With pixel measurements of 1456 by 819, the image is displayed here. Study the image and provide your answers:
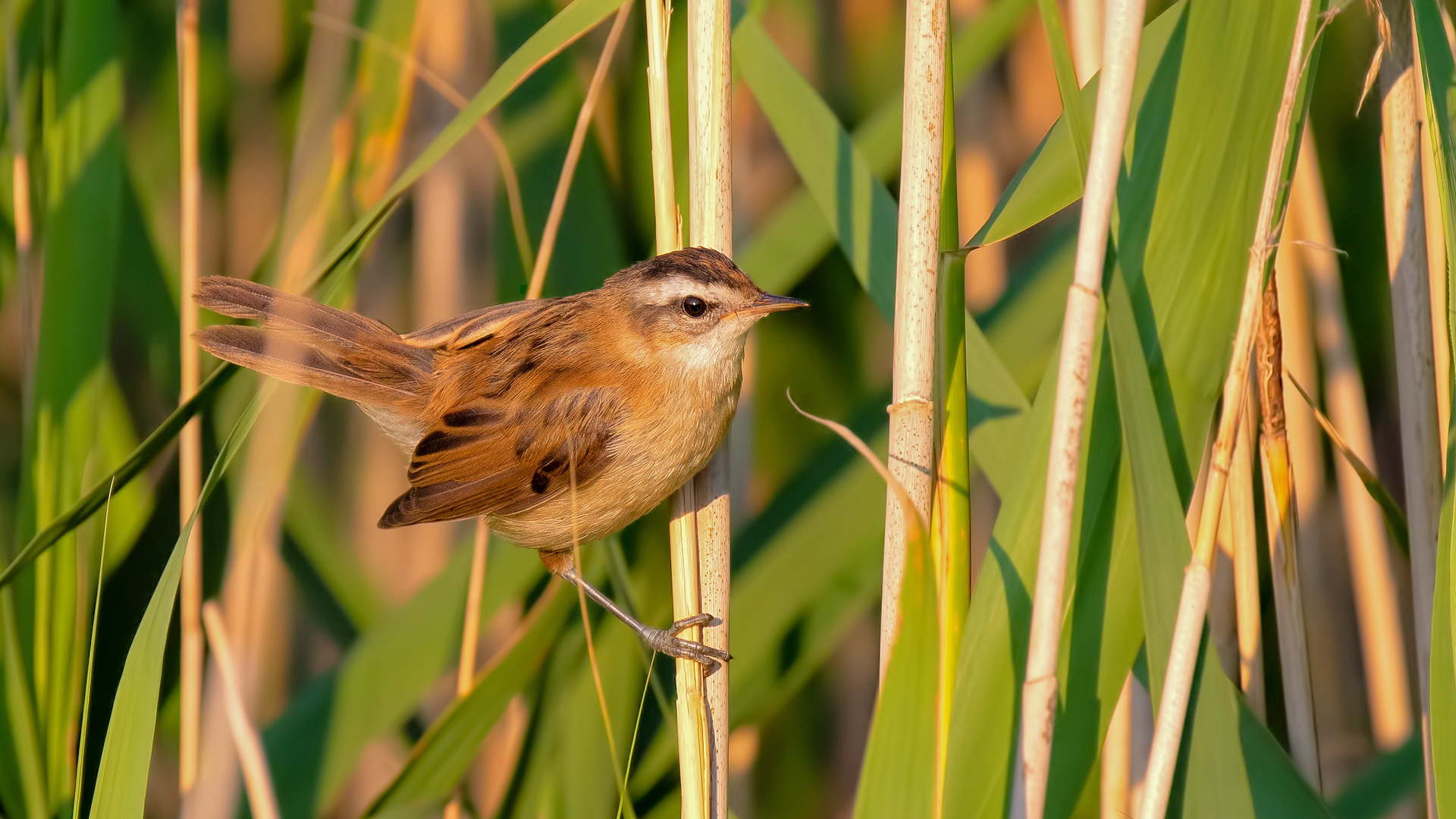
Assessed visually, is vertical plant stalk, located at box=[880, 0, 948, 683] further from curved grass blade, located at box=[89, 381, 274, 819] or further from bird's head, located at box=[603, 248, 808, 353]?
curved grass blade, located at box=[89, 381, 274, 819]

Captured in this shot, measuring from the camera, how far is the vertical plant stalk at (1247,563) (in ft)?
5.47

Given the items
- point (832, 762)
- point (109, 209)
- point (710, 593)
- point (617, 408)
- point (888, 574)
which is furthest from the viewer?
point (832, 762)

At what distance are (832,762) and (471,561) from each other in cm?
123

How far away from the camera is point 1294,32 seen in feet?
4.28

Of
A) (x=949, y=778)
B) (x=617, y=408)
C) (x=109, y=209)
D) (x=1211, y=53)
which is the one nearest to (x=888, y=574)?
(x=949, y=778)

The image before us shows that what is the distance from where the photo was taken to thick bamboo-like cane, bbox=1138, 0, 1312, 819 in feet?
3.91

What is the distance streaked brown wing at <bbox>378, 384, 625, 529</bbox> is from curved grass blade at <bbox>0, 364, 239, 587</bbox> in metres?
0.77

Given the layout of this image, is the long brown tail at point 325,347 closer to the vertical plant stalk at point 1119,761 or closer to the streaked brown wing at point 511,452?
the streaked brown wing at point 511,452

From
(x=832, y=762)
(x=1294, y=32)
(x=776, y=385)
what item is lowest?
(x=832, y=762)

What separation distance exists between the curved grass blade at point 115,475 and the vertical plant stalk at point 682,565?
743mm

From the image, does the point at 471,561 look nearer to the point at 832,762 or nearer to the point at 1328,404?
the point at 832,762

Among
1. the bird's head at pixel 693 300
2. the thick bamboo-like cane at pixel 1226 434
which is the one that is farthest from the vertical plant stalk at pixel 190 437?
the thick bamboo-like cane at pixel 1226 434

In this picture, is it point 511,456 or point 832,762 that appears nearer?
point 511,456

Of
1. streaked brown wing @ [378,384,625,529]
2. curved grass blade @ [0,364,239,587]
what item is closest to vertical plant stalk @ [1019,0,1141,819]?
curved grass blade @ [0,364,239,587]
